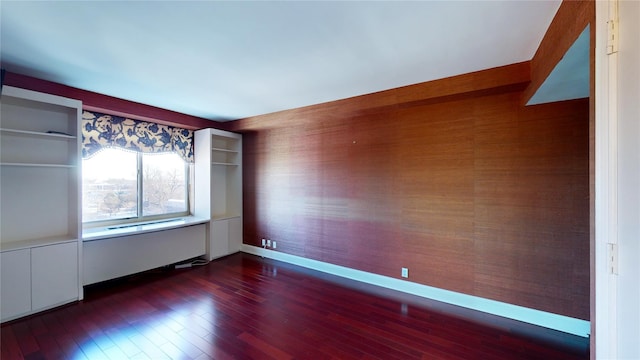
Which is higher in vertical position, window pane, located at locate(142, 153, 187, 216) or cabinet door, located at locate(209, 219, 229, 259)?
window pane, located at locate(142, 153, 187, 216)

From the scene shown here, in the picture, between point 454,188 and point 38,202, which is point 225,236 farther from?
point 454,188

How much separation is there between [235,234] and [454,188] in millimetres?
3947

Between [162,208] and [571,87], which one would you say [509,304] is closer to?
[571,87]

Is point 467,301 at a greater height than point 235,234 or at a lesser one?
lesser

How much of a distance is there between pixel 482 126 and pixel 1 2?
410 cm

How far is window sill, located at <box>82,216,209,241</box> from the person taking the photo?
3.17 metres

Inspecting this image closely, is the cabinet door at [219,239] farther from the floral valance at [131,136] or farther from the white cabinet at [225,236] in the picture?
the floral valance at [131,136]

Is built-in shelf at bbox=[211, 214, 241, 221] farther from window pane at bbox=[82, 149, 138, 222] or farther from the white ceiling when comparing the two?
the white ceiling

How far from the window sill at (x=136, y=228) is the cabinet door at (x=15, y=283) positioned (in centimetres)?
51

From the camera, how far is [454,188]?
9.72 ft

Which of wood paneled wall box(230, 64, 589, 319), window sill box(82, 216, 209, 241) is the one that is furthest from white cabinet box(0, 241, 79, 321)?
wood paneled wall box(230, 64, 589, 319)

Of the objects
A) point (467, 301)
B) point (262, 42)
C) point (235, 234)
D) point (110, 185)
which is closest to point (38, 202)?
point (110, 185)

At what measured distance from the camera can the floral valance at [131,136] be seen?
3.41 meters

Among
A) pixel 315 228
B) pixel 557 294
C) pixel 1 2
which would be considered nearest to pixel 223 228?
pixel 315 228
